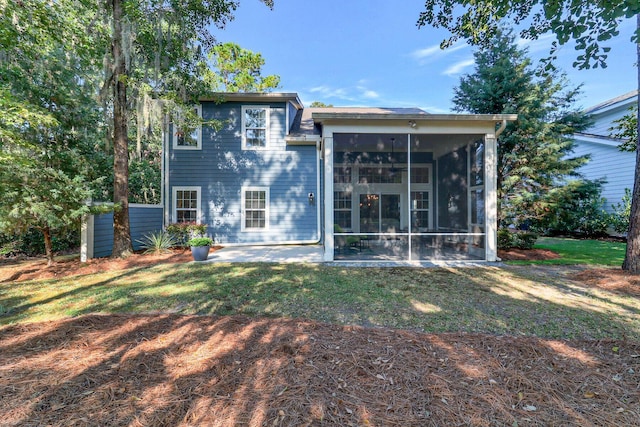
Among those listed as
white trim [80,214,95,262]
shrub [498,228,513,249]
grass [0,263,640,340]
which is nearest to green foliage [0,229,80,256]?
white trim [80,214,95,262]

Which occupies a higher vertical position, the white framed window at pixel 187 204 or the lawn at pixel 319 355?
the white framed window at pixel 187 204

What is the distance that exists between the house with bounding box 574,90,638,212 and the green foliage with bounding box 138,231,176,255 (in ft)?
54.3

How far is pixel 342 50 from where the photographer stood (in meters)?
14.7

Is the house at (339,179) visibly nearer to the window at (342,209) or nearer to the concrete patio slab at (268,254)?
the window at (342,209)

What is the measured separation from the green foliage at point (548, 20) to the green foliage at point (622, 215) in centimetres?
1036

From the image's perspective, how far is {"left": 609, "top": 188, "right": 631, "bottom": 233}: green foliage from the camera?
11.3m

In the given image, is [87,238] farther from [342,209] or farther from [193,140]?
[342,209]

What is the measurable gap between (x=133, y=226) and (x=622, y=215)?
18.5 meters

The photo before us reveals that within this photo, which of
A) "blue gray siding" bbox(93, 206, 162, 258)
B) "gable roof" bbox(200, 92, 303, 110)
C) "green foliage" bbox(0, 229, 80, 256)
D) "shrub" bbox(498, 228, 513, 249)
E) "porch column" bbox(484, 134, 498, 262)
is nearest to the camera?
"porch column" bbox(484, 134, 498, 262)

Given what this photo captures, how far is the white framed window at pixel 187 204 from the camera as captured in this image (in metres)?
10.4

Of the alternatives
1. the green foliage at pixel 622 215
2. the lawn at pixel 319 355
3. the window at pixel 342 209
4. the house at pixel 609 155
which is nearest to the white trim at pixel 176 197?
the window at pixel 342 209

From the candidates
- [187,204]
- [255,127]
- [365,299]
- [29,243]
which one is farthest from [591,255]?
[29,243]

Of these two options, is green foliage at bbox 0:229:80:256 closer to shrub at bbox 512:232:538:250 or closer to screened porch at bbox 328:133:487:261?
screened porch at bbox 328:133:487:261

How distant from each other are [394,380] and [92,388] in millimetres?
2301
